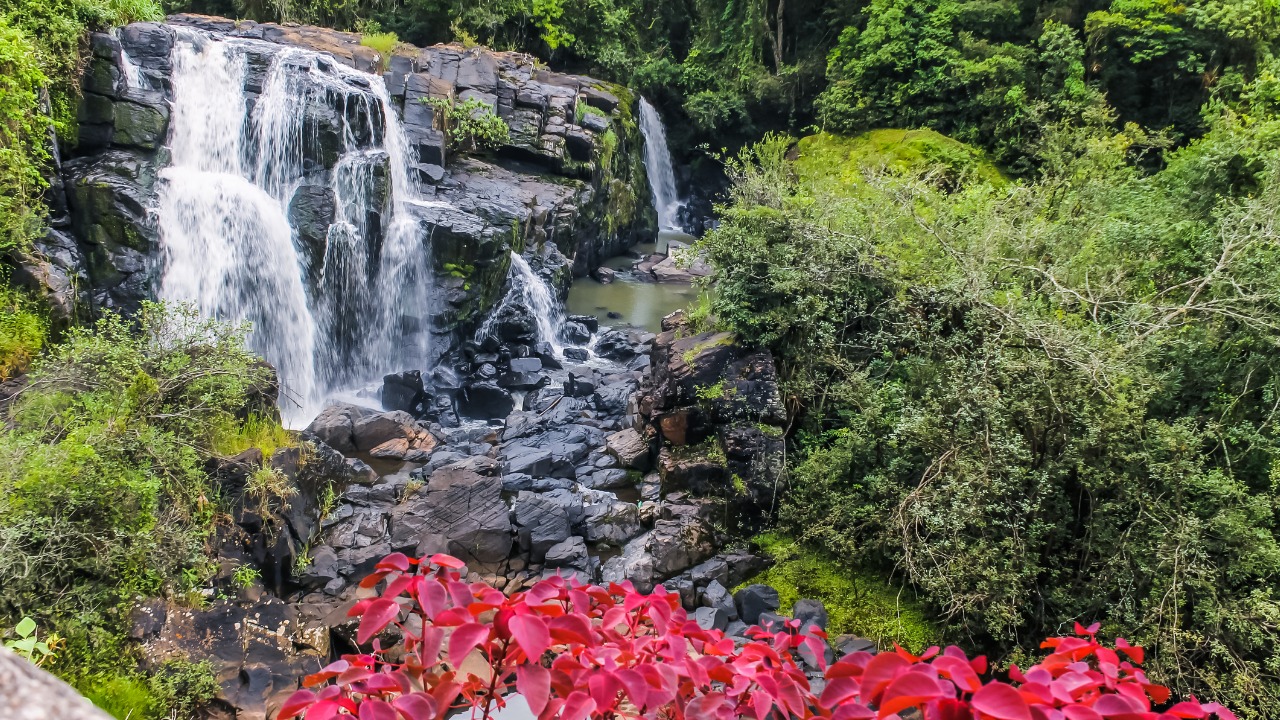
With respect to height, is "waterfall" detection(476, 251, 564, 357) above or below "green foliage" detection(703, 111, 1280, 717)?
below

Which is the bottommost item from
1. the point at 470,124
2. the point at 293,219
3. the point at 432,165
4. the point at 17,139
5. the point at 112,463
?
the point at 112,463

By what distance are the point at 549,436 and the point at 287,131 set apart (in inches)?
257

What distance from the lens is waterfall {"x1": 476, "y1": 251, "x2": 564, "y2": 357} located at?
12653 millimetres

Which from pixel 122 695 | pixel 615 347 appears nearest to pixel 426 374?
pixel 615 347

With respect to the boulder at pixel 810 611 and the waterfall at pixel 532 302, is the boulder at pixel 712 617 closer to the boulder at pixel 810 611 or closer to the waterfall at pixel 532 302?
the boulder at pixel 810 611

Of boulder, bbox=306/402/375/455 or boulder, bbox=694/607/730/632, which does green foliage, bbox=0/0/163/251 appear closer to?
boulder, bbox=306/402/375/455

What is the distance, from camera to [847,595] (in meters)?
6.42

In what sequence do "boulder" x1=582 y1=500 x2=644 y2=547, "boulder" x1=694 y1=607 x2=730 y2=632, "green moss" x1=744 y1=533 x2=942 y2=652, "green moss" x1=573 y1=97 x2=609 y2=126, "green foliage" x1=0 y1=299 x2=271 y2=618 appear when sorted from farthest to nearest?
"green moss" x1=573 y1=97 x2=609 y2=126
"boulder" x1=582 y1=500 x2=644 y2=547
"boulder" x1=694 y1=607 x2=730 y2=632
"green moss" x1=744 y1=533 x2=942 y2=652
"green foliage" x1=0 y1=299 x2=271 y2=618

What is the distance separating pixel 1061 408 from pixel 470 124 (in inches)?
464

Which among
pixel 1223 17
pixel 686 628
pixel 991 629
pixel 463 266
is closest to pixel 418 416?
pixel 463 266

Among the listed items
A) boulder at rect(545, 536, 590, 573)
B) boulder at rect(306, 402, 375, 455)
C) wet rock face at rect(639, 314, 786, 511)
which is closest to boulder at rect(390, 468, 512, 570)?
boulder at rect(545, 536, 590, 573)

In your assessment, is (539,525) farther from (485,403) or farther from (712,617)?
(485,403)

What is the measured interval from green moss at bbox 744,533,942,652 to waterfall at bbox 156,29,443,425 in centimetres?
692

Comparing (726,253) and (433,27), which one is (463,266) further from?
(433,27)
